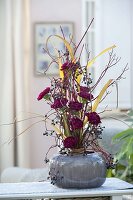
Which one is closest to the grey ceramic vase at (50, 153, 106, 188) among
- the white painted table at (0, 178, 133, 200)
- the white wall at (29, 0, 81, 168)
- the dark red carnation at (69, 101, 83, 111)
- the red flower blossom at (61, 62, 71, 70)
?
the white painted table at (0, 178, 133, 200)

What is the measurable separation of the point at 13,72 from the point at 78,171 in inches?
174

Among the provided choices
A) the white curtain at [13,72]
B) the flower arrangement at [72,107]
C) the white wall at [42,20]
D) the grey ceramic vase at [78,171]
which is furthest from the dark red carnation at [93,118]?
the white wall at [42,20]

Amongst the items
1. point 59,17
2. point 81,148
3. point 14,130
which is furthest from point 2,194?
point 59,17

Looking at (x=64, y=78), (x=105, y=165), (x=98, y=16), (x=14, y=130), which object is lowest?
A: (x=14, y=130)

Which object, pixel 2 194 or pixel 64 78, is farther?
pixel 64 78

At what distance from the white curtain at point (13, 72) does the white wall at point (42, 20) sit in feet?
0.59

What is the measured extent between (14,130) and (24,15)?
1.34m

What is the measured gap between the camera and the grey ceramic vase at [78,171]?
5.62 ft

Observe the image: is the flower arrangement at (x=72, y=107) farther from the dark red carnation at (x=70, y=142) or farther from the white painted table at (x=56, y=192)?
the white painted table at (x=56, y=192)

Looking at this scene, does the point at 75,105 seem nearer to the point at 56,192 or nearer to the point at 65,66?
the point at 65,66

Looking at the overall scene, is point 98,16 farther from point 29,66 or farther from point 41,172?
point 41,172

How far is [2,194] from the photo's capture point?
164cm

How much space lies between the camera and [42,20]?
6238mm

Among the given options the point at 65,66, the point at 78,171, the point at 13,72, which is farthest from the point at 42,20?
the point at 78,171
